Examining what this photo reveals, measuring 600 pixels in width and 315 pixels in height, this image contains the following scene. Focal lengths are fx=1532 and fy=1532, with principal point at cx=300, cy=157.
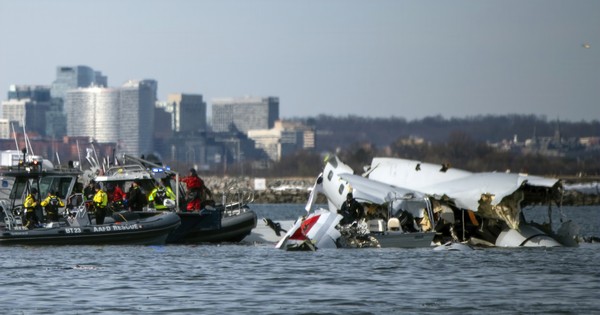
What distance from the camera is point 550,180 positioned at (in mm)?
48438

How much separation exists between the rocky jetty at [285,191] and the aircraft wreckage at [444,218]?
58.6 meters

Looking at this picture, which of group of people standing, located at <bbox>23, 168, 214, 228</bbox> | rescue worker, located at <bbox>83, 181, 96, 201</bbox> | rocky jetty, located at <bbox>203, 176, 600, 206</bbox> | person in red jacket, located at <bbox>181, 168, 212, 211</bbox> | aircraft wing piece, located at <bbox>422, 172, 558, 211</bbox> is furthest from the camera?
rocky jetty, located at <bbox>203, 176, 600, 206</bbox>

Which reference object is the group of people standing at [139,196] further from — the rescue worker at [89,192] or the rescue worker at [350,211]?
the rescue worker at [350,211]

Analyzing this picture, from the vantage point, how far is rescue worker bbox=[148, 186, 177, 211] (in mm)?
49134

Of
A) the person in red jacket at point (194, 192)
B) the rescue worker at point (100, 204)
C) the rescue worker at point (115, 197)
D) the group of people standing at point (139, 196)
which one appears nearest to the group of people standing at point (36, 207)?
the group of people standing at point (139, 196)

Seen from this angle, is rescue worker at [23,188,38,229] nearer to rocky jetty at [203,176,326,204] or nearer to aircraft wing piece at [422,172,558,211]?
aircraft wing piece at [422,172,558,211]

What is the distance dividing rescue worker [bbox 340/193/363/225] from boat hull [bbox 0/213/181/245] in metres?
5.47

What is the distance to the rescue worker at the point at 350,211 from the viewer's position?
49.1m

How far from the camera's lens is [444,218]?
164ft

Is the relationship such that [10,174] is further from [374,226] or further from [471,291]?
[471,291]

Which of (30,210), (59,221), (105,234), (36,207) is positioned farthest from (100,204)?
(30,210)

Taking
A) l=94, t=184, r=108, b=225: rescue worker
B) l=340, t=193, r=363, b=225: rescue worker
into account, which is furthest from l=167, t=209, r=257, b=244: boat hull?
l=340, t=193, r=363, b=225: rescue worker

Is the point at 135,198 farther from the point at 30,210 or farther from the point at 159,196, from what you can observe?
the point at 30,210

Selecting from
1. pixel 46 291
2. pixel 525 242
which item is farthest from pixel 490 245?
pixel 46 291
